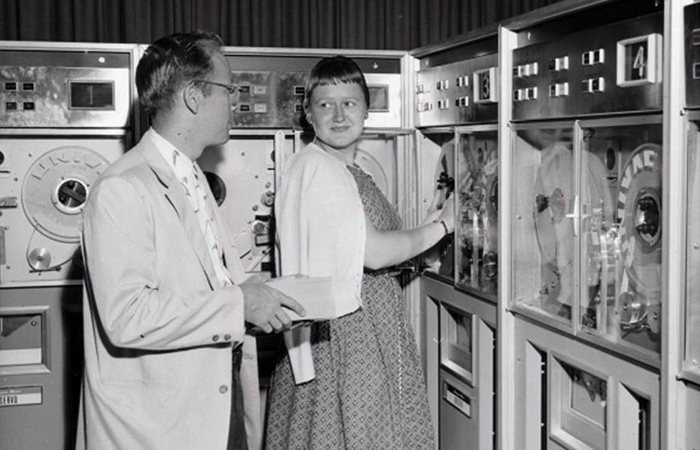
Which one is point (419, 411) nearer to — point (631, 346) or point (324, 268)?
point (324, 268)

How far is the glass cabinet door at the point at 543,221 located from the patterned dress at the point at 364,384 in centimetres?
46

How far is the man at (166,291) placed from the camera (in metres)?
2.07

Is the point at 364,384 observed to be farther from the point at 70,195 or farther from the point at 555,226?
the point at 70,195

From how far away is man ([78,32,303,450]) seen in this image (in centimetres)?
207

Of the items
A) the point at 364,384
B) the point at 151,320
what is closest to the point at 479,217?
the point at 364,384

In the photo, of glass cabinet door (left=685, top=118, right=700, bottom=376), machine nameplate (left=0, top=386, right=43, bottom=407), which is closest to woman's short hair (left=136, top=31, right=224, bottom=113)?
glass cabinet door (left=685, top=118, right=700, bottom=376)

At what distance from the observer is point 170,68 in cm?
228

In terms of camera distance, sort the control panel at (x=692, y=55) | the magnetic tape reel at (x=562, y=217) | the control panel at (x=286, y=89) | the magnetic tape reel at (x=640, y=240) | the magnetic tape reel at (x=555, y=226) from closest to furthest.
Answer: the control panel at (x=692, y=55) → the magnetic tape reel at (x=640, y=240) → the magnetic tape reel at (x=562, y=217) → the magnetic tape reel at (x=555, y=226) → the control panel at (x=286, y=89)

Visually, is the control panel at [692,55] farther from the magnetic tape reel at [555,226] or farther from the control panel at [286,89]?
the control panel at [286,89]

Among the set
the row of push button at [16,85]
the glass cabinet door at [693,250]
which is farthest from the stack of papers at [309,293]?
the row of push button at [16,85]

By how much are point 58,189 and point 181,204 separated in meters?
1.59

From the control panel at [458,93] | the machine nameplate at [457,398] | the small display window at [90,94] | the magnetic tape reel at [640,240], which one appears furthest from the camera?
the small display window at [90,94]

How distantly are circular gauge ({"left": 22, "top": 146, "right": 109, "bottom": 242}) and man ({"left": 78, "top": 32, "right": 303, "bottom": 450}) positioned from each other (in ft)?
4.58

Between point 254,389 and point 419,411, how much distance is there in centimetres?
76
